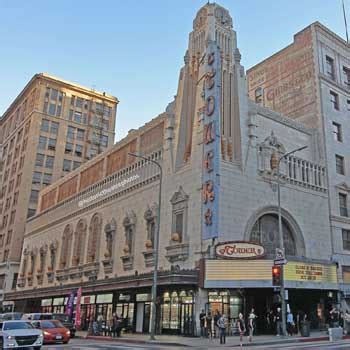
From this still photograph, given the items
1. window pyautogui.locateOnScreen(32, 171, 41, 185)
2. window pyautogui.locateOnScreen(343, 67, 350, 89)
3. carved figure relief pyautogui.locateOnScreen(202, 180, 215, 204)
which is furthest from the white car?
window pyautogui.locateOnScreen(32, 171, 41, 185)

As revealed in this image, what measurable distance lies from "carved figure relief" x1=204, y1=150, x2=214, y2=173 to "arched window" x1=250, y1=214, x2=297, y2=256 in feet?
20.9

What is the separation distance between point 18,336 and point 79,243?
32.5m

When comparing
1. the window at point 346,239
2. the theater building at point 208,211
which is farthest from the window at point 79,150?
the window at point 346,239

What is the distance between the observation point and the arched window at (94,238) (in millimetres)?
46794

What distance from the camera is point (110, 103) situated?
308 ft

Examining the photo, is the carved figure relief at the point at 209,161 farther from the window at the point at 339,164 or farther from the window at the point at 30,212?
the window at the point at 30,212

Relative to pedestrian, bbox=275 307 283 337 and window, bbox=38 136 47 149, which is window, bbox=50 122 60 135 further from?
pedestrian, bbox=275 307 283 337

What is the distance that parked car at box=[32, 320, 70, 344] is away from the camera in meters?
25.6

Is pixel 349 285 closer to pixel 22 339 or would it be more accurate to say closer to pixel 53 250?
pixel 22 339

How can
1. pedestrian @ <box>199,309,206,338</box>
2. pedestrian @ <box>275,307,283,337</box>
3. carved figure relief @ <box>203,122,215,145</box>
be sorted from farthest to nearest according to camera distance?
carved figure relief @ <box>203,122,215,145</box> < pedestrian @ <box>199,309,206,338</box> < pedestrian @ <box>275,307,283,337</box>

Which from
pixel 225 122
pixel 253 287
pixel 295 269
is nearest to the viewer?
pixel 253 287

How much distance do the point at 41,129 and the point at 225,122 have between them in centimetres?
5534

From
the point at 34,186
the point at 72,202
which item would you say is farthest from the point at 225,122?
the point at 34,186

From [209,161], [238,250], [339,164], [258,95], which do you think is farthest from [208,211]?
[258,95]
